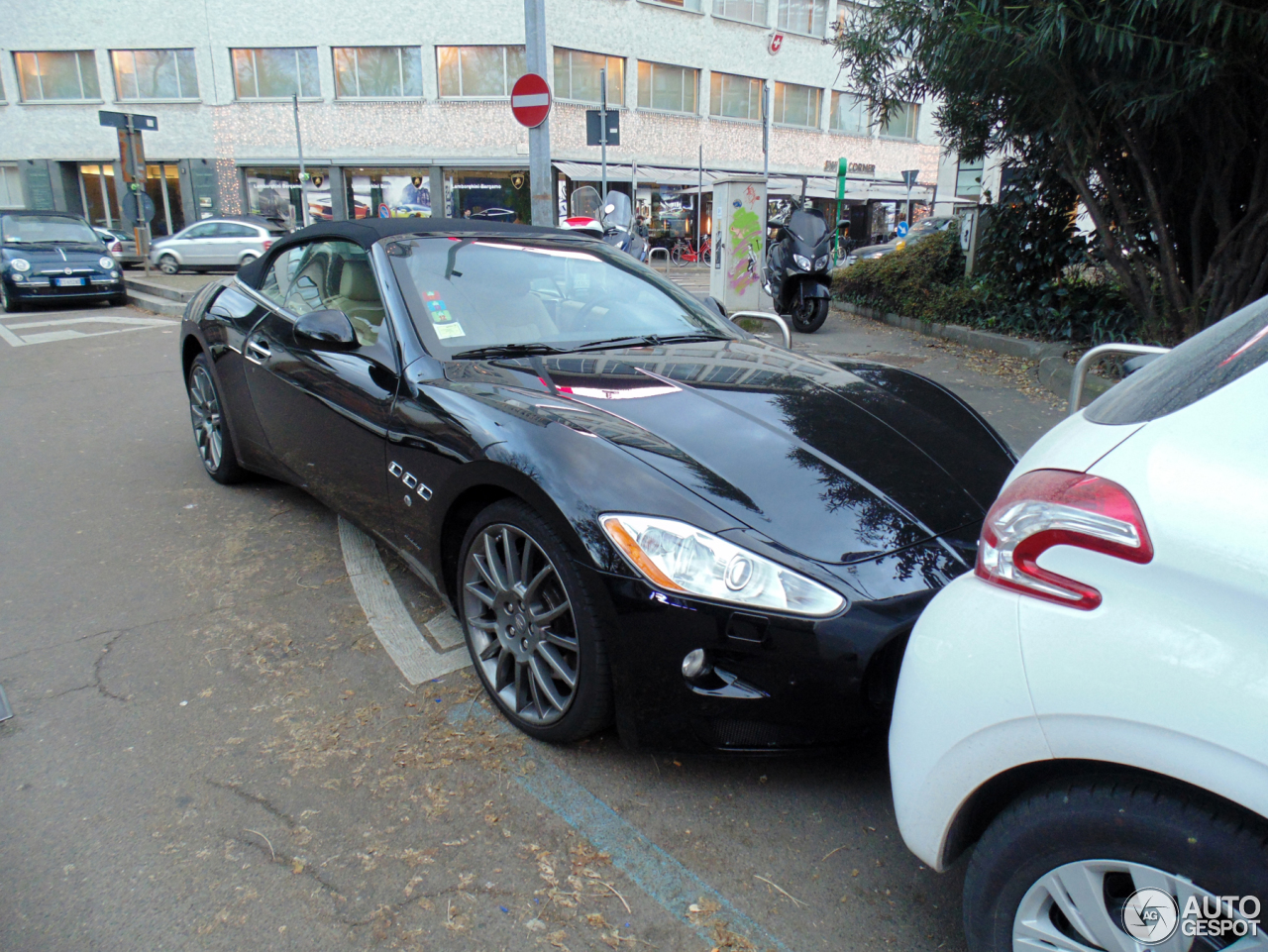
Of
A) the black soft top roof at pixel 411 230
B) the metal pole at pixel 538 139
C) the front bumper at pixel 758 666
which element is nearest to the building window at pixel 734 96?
Answer: the metal pole at pixel 538 139

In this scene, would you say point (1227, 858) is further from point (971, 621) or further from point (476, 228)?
point (476, 228)

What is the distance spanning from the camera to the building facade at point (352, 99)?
30.4 metres

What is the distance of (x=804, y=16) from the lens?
115ft

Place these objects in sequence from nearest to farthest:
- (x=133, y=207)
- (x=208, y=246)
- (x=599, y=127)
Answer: (x=599, y=127) < (x=208, y=246) < (x=133, y=207)

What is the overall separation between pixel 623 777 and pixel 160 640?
1.89 metres

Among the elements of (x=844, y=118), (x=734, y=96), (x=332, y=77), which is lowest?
(x=844, y=118)

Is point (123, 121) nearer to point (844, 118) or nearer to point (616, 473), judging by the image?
point (616, 473)

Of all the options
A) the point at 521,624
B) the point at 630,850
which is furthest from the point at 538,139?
the point at 630,850

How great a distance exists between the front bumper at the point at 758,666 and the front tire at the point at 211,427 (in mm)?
3323

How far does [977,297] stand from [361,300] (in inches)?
325

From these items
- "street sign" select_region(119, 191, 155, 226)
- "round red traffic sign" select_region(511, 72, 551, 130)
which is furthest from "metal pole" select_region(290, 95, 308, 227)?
"round red traffic sign" select_region(511, 72, 551, 130)

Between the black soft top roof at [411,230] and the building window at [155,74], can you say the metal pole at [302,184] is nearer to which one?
the building window at [155,74]

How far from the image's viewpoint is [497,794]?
2340 millimetres

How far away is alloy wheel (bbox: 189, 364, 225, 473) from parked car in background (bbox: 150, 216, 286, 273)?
1736cm
